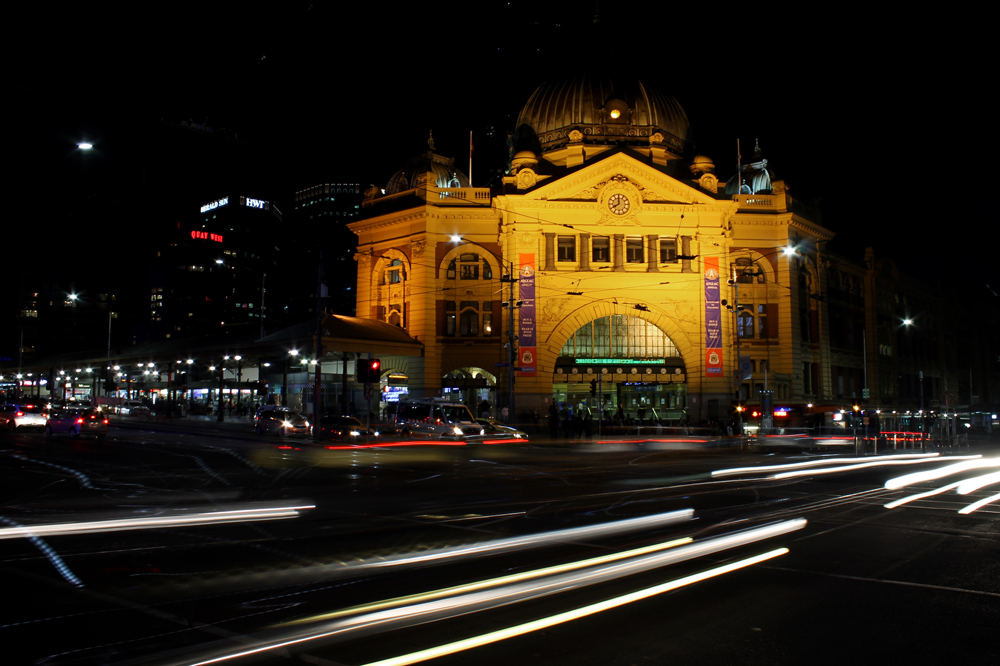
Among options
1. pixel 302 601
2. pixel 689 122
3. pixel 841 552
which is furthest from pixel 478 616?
pixel 689 122

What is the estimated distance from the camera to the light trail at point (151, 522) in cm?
1059

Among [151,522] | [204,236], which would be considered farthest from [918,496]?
[204,236]

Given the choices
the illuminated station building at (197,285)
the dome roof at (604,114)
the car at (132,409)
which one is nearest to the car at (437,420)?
the dome roof at (604,114)

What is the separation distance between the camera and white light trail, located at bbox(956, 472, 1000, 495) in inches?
742

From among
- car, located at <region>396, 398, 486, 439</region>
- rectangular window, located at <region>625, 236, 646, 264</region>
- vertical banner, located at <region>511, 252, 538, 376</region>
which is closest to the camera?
car, located at <region>396, 398, 486, 439</region>

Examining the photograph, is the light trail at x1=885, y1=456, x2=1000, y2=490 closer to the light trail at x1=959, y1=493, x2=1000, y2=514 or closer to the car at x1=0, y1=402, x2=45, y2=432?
the light trail at x1=959, y1=493, x2=1000, y2=514

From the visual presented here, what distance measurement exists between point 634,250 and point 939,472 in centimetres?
3474

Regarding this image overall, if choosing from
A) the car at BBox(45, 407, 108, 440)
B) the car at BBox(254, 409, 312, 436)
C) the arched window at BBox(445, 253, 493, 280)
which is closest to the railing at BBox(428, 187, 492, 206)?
the arched window at BBox(445, 253, 493, 280)

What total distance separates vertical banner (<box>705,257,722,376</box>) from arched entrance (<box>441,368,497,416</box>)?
15526 mm

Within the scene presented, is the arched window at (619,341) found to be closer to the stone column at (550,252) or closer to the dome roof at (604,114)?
the stone column at (550,252)

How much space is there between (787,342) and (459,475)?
43.9m

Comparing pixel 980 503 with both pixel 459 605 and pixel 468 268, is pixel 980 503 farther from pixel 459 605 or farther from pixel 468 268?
pixel 468 268

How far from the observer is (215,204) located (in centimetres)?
19075

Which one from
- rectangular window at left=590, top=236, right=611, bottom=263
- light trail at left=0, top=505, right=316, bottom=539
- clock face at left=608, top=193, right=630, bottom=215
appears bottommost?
light trail at left=0, top=505, right=316, bottom=539
